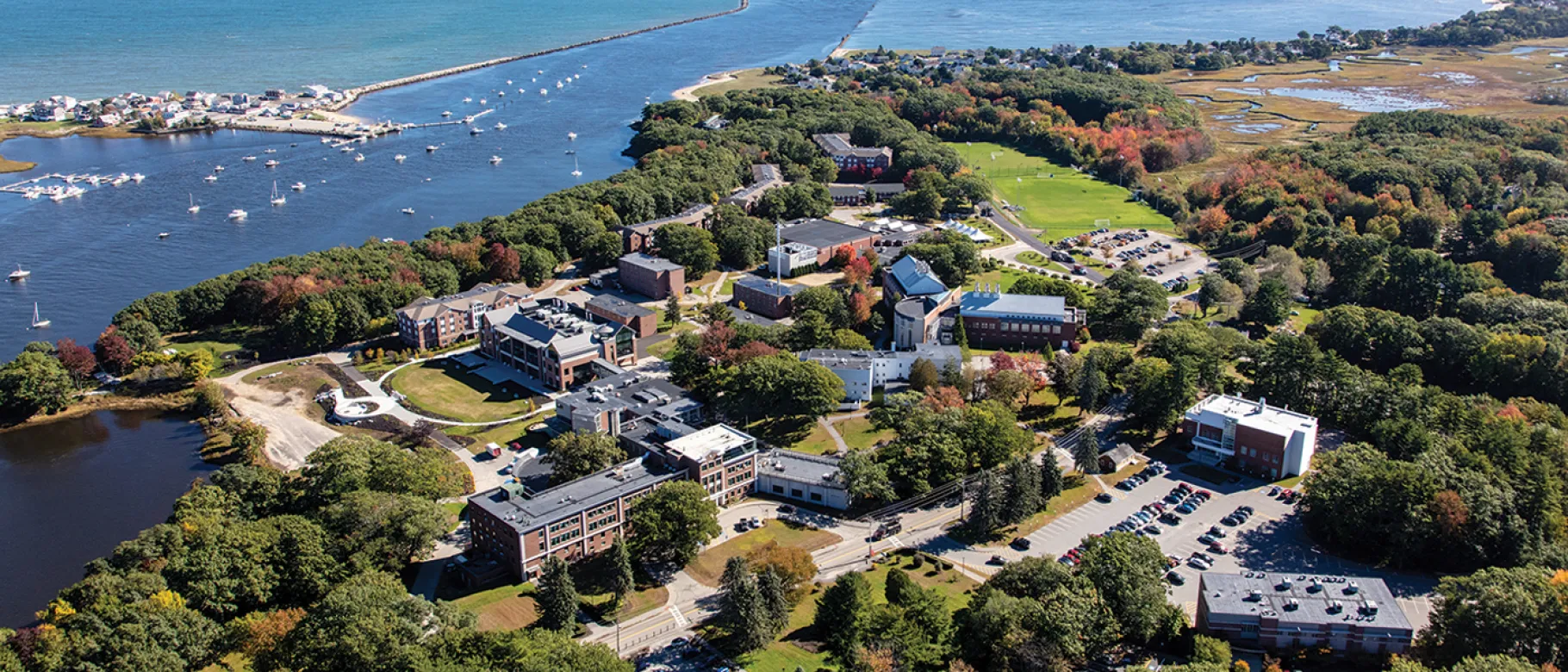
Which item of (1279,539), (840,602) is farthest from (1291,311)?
(840,602)

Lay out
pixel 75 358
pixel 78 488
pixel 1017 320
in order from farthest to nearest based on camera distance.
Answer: pixel 1017 320
pixel 75 358
pixel 78 488

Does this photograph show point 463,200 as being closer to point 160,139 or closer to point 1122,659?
point 160,139

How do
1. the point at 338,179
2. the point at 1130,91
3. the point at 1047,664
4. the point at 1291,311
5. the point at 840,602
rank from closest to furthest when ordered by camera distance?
the point at 1047,664, the point at 840,602, the point at 1291,311, the point at 338,179, the point at 1130,91

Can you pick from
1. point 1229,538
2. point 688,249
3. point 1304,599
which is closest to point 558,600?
point 1304,599

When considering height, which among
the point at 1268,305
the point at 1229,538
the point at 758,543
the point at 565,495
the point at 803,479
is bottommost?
the point at 1229,538

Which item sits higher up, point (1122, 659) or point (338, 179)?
point (338, 179)

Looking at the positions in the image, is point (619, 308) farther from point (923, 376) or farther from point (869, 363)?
point (923, 376)
